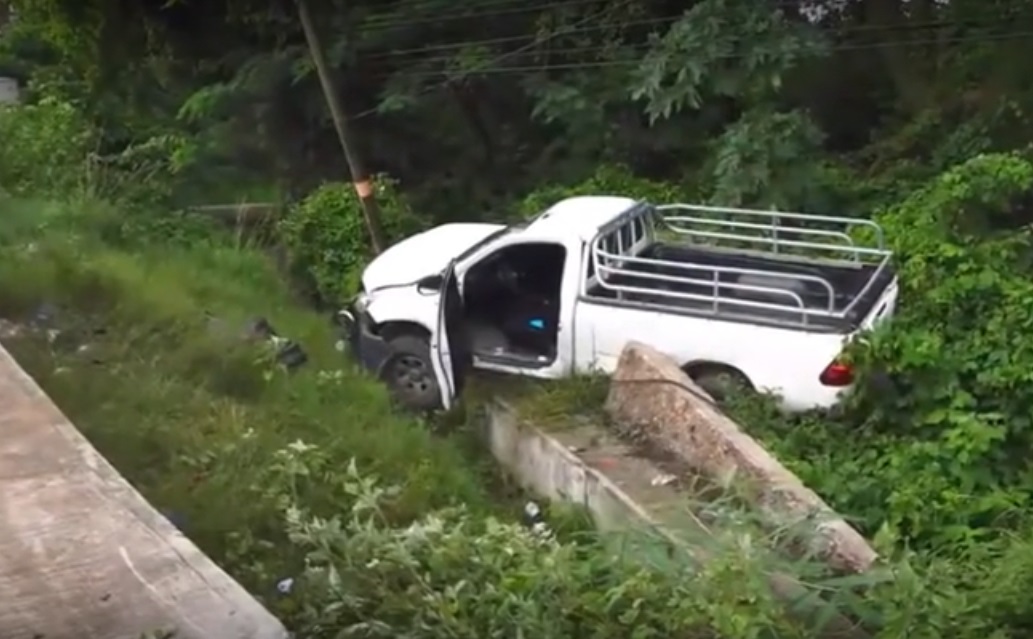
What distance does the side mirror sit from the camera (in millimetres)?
9711

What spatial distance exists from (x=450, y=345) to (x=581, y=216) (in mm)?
1367

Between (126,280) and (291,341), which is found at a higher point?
(126,280)

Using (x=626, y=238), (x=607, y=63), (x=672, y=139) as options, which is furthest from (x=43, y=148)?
(x=626, y=238)

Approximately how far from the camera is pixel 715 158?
43.2ft

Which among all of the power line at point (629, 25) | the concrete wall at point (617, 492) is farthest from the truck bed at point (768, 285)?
the power line at point (629, 25)

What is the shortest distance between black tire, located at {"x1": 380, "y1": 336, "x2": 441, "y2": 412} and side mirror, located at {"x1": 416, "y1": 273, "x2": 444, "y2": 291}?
1.17ft

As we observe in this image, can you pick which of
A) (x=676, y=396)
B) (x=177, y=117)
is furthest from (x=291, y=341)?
(x=177, y=117)

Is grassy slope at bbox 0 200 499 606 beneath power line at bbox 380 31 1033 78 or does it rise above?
beneath

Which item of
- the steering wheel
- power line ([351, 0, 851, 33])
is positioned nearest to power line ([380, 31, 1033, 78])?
power line ([351, 0, 851, 33])

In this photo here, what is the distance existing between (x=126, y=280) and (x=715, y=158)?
245 inches

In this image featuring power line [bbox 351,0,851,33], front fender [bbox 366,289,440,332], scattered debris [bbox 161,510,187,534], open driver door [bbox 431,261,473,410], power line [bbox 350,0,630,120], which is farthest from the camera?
power line [bbox 351,0,851,33]

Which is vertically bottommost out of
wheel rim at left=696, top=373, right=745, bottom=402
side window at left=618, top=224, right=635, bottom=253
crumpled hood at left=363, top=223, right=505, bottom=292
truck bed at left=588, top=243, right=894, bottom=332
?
wheel rim at left=696, top=373, right=745, bottom=402

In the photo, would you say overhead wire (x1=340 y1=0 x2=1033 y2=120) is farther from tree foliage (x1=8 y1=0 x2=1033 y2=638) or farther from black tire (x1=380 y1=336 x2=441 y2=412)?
black tire (x1=380 y1=336 x2=441 y2=412)

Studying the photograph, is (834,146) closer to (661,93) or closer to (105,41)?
(661,93)
